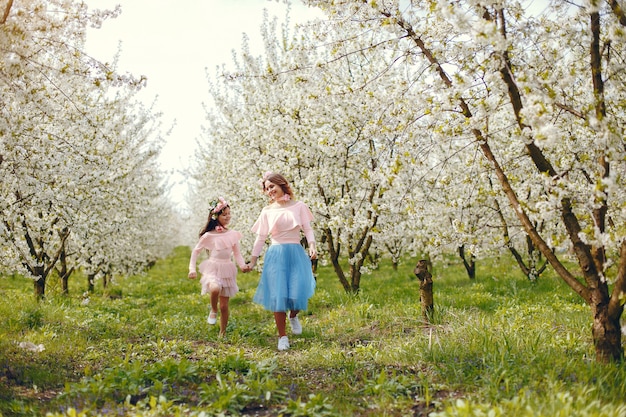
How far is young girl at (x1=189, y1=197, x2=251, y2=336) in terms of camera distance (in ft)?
A: 23.7

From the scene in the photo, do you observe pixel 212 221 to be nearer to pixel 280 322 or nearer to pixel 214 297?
pixel 214 297

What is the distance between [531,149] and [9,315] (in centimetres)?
737

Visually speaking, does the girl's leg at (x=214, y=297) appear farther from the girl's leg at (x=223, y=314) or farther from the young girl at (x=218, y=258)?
the girl's leg at (x=223, y=314)

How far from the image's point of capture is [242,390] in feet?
13.3

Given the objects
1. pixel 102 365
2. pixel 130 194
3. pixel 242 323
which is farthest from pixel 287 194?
pixel 130 194

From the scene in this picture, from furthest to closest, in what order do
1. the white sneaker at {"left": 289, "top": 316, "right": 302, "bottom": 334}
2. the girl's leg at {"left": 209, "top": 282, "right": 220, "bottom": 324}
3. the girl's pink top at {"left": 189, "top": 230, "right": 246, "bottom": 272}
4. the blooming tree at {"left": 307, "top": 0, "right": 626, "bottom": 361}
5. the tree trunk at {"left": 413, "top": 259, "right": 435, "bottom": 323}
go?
1. the girl's pink top at {"left": 189, "top": 230, "right": 246, "bottom": 272}
2. the girl's leg at {"left": 209, "top": 282, "right": 220, "bottom": 324}
3. the white sneaker at {"left": 289, "top": 316, "right": 302, "bottom": 334}
4. the tree trunk at {"left": 413, "top": 259, "right": 435, "bottom": 323}
5. the blooming tree at {"left": 307, "top": 0, "right": 626, "bottom": 361}

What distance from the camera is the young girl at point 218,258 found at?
7.23 metres

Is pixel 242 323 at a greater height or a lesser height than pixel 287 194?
lesser

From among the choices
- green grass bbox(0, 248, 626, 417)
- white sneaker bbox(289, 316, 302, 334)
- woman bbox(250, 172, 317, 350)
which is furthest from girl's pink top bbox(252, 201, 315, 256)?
green grass bbox(0, 248, 626, 417)

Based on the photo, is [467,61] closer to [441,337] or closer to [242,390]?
[441,337]

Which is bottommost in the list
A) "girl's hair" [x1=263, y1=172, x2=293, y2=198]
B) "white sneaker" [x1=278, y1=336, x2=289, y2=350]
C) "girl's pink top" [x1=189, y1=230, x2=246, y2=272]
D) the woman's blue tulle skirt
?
"white sneaker" [x1=278, y1=336, x2=289, y2=350]

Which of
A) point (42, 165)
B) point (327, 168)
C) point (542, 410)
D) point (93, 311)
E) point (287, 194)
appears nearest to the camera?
point (542, 410)

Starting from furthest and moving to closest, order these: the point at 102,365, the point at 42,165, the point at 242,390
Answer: the point at 42,165, the point at 102,365, the point at 242,390

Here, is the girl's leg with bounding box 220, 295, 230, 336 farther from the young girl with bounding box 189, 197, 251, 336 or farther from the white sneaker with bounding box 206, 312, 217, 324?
the white sneaker with bounding box 206, 312, 217, 324
